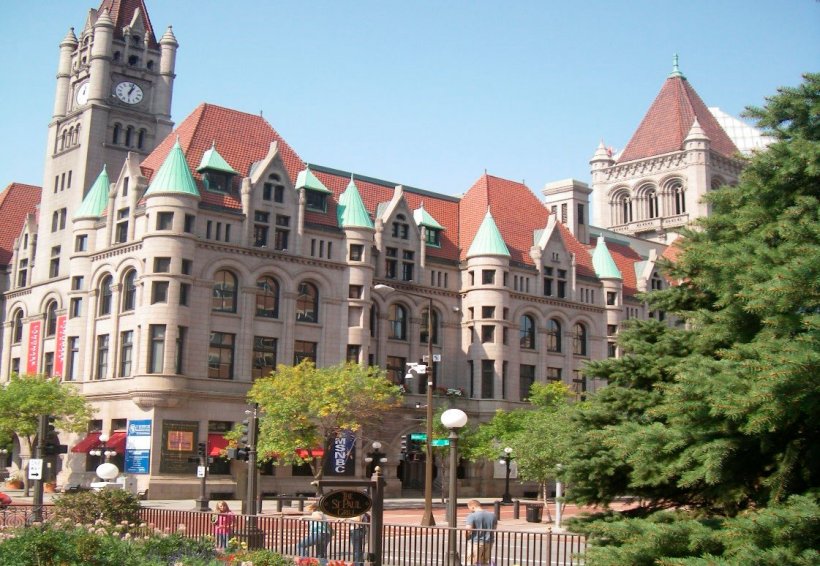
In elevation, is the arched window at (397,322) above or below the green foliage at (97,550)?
above

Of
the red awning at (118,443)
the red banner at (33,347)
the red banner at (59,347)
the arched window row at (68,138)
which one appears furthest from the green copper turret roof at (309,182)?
the red banner at (33,347)

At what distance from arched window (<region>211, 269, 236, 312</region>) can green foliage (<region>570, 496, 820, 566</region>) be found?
145ft

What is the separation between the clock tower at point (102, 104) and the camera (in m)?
67.9

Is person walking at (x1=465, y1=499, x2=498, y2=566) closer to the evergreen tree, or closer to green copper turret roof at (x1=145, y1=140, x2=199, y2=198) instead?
the evergreen tree

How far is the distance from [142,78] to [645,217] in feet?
177

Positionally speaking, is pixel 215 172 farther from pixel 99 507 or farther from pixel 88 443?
pixel 99 507

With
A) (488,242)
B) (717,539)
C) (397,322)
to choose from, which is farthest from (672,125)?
(717,539)

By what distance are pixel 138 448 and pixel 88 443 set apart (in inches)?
155

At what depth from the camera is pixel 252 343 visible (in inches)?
2287

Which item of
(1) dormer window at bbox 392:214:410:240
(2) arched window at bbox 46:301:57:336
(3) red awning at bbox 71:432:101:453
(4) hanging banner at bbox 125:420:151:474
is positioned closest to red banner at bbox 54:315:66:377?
(2) arched window at bbox 46:301:57:336

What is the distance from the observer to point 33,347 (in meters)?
66.6

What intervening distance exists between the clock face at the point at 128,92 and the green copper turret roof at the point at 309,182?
51.8 ft

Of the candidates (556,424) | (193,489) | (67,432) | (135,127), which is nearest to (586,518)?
(556,424)

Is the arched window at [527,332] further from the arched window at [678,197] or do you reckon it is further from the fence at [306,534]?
the fence at [306,534]
